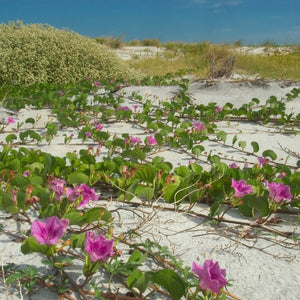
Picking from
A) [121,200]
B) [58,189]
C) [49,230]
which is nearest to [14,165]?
[121,200]

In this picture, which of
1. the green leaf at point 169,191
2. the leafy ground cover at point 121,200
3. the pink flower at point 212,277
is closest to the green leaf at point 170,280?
the leafy ground cover at point 121,200

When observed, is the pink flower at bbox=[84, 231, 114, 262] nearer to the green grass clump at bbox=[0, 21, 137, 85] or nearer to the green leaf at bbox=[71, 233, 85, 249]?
the green leaf at bbox=[71, 233, 85, 249]

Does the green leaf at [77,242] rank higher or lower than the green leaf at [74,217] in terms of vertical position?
lower

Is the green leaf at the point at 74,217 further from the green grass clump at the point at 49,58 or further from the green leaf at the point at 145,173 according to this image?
the green grass clump at the point at 49,58

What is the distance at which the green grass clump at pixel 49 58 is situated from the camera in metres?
7.15

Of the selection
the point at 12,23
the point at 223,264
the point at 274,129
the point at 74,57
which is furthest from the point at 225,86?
the point at 223,264

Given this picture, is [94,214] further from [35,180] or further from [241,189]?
[241,189]

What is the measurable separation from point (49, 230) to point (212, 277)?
516mm

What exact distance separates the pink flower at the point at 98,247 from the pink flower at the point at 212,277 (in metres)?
0.28

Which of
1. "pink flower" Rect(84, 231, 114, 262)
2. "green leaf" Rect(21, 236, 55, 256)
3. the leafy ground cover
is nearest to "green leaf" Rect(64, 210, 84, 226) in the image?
the leafy ground cover

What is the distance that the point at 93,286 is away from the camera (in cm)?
119

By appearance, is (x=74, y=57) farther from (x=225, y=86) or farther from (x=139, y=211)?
(x=139, y=211)

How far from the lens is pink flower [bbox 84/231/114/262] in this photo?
1.14 metres

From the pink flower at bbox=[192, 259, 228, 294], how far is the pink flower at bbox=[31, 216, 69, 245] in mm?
442
